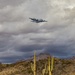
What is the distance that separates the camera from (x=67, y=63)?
402ft

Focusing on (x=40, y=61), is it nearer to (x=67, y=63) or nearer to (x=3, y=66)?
(x=67, y=63)

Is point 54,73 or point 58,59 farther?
point 58,59

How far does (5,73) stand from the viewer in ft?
378

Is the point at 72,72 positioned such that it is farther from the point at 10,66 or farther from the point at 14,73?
the point at 10,66

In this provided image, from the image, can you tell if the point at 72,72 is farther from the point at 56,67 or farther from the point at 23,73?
the point at 23,73

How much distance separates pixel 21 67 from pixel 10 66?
38.0ft

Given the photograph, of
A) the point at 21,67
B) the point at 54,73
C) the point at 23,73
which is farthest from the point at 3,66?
the point at 54,73

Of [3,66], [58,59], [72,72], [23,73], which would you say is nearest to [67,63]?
[58,59]

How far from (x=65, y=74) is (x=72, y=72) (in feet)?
9.03

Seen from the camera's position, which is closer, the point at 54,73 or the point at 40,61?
the point at 54,73

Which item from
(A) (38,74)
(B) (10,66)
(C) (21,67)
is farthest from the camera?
(B) (10,66)

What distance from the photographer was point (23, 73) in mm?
112250

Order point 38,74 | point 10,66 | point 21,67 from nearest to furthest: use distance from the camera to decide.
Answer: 1. point 38,74
2. point 21,67
3. point 10,66

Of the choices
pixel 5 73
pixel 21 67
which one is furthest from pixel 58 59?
pixel 5 73
